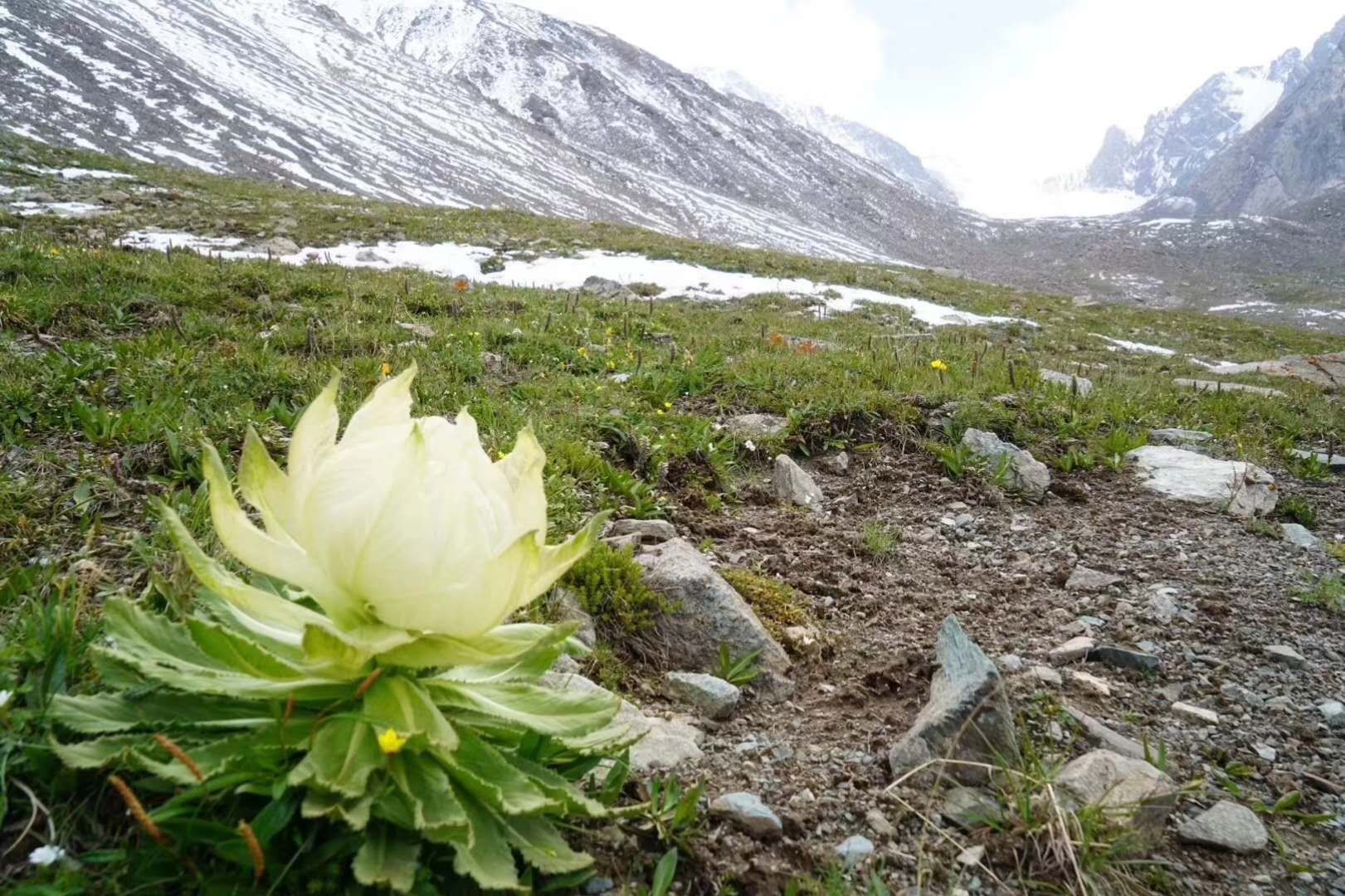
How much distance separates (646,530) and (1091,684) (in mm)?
2026

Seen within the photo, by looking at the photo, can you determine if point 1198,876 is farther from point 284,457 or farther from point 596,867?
point 284,457

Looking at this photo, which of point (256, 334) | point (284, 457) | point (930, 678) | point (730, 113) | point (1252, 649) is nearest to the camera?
point (930, 678)

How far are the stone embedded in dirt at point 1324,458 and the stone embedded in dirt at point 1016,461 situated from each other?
107 inches

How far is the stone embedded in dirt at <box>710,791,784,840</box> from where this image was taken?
73.2 inches

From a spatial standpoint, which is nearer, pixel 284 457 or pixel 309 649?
pixel 309 649

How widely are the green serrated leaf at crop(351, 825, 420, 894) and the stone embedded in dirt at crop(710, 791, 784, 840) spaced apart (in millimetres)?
820

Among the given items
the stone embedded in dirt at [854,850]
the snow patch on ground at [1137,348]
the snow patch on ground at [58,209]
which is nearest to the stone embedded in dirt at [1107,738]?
the stone embedded in dirt at [854,850]

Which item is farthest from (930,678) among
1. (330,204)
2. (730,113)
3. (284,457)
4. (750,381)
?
(730,113)

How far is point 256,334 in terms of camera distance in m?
5.90

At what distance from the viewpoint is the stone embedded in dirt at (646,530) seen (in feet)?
12.0

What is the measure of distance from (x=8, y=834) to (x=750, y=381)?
558 cm

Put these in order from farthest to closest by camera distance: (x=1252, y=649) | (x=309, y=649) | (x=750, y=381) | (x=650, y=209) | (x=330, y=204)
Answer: (x=650, y=209) < (x=330, y=204) < (x=750, y=381) < (x=1252, y=649) < (x=309, y=649)

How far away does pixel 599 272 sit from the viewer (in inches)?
699

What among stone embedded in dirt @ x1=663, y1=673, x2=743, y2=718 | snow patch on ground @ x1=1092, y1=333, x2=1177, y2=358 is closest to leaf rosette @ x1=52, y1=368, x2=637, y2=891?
stone embedded in dirt @ x1=663, y1=673, x2=743, y2=718
